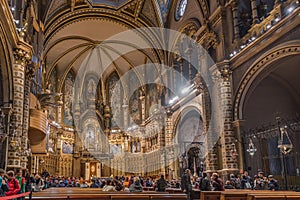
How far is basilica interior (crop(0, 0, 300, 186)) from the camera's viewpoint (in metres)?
13.1

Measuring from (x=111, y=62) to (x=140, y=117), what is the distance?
6.07 metres

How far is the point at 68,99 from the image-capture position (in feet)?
107

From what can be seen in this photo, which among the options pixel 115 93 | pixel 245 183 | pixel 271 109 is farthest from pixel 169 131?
pixel 115 93

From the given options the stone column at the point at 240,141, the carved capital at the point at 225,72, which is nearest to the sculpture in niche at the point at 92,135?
the carved capital at the point at 225,72

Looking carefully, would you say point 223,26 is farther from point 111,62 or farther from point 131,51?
point 111,62

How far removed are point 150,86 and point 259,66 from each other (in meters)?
16.6

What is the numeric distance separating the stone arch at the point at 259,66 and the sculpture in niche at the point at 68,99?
791 inches

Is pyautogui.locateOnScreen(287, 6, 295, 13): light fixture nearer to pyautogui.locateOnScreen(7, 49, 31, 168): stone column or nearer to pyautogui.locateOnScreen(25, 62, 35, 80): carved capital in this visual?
pyautogui.locateOnScreen(7, 49, 31, 168): stone column

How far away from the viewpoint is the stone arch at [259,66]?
491 inches

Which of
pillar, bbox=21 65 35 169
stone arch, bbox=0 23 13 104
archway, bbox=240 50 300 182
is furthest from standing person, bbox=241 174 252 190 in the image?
stone arch, bbox=0 23 13 104

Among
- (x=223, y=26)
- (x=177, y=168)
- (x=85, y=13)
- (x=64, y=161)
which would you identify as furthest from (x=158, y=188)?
(x=64, y=161)

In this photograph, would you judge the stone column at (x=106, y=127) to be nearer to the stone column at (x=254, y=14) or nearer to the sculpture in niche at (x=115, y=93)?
the sculpture in niche at (x=115, y=93)

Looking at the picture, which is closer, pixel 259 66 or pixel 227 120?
pixel 259 66

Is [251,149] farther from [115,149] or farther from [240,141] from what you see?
[115,149]
